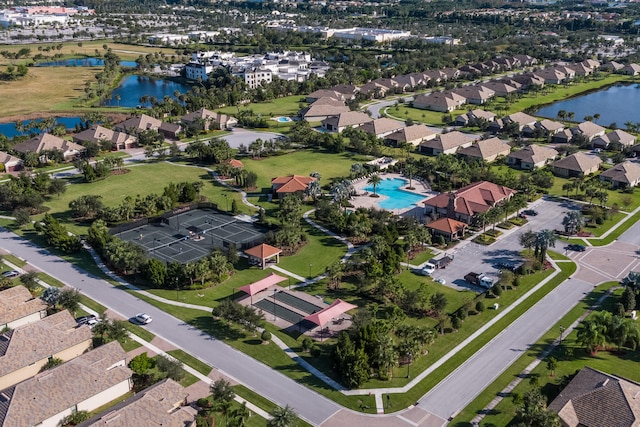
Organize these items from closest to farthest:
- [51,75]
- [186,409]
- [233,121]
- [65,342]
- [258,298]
Answer: [186,409] < [65,342] < [258,298] < [233,121] < [51,75]

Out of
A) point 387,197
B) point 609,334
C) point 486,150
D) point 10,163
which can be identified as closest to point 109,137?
point 10,163

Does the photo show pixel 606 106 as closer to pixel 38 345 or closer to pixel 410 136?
pixel 410 136

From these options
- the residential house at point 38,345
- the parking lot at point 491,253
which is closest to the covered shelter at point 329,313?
the parking lot at point 491,253

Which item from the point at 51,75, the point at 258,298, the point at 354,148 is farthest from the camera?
the point at 51,75

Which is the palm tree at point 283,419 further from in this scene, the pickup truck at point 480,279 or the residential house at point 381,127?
the residential house at point 381,127

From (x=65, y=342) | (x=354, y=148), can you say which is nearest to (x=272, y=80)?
(x=354, y=148)

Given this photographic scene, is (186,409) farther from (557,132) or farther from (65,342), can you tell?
(557,132)
